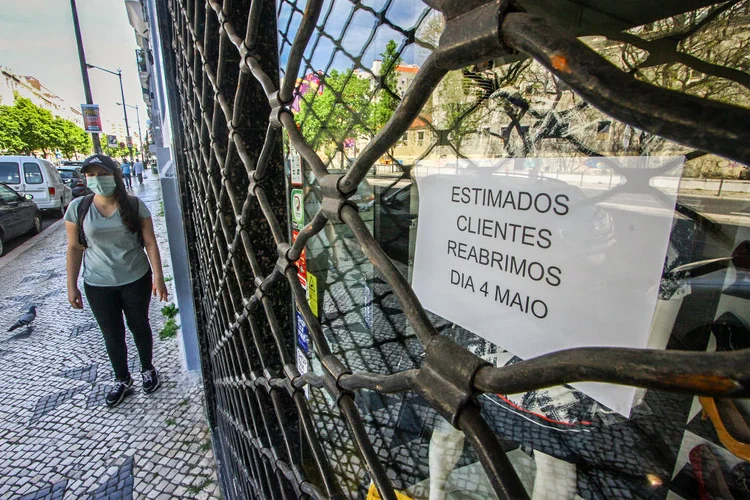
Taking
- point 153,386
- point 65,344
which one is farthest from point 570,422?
point 65,344

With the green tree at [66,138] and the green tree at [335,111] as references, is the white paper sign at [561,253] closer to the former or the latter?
the green tree at [335,111]

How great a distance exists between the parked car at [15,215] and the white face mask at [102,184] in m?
8.36

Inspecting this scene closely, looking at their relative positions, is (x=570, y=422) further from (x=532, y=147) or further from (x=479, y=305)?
(x=532, y=147)

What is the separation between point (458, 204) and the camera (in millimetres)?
927

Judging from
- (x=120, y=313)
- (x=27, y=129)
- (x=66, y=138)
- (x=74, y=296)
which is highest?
(x=27, y=129)

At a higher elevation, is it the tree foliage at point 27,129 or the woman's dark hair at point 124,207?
the tree foliage at point 27,129

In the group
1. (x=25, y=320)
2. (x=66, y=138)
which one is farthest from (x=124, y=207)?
(x=66, y=138)

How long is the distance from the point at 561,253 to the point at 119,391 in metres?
3.87

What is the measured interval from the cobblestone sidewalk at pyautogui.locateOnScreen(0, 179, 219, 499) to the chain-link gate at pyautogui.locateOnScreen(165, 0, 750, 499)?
0.55 metres

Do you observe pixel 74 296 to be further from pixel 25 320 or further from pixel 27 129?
pixel 27 129

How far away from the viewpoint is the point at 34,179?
1280 cm

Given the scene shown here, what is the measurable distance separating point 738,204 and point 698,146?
2.32 feet

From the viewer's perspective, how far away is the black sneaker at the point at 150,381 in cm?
345

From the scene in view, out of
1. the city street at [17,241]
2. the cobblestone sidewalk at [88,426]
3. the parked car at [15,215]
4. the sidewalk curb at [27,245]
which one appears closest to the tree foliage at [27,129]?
the city street at [17,241]
